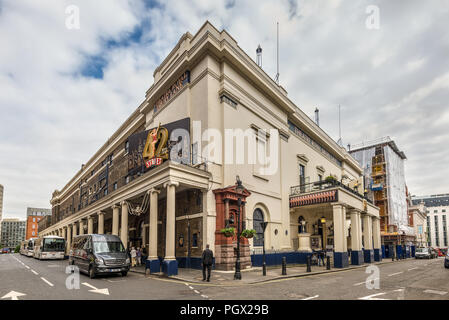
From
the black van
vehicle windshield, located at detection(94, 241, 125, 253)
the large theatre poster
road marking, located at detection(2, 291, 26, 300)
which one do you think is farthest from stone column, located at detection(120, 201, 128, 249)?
road marking, located at detection(2, 291, 26, 300)

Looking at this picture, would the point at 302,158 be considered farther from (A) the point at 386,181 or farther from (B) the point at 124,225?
(A) the point at 386,181

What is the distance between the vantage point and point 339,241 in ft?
72.2

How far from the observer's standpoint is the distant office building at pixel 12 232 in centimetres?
17750

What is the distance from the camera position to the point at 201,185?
60.3 ft

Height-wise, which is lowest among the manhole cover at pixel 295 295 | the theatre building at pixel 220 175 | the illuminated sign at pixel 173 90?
the manhole cover at pixel 295 295

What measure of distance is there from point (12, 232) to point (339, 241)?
207503mm

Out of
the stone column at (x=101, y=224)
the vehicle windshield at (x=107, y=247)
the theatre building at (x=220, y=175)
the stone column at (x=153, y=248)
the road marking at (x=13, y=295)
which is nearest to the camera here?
the road marking at (x=13, y=295)

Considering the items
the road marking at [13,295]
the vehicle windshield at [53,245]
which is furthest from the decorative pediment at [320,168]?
the vehicle windshield at [53,245]

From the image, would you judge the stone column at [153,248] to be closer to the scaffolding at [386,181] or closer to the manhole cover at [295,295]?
the manhole cover at [295,295]

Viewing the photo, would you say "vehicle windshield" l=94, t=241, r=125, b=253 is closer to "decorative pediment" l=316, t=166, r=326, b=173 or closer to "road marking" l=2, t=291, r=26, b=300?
"road marking" l=2, t=291, r=26, b=300

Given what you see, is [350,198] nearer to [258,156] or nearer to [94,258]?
[258,156]

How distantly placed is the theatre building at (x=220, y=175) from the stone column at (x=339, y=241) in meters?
0.07

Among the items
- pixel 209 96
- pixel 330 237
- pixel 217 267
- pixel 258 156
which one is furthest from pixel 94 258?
pixel 330 237
